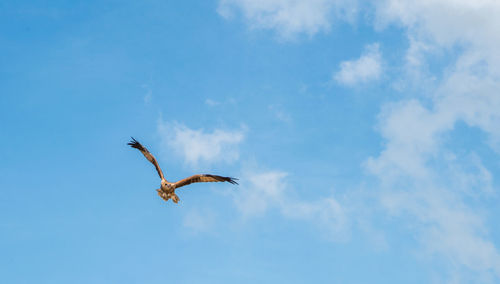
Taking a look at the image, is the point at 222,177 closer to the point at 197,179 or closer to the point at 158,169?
the point at 197,179

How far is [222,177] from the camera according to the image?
32.6 metres

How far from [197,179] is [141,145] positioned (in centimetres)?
527

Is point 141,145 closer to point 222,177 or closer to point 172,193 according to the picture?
point 172,193

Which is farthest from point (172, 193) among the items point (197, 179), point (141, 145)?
point (141, 145)

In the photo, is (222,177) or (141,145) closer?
(222,177)

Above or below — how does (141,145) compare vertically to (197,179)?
above

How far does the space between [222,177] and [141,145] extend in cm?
722

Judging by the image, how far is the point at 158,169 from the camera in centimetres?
3494

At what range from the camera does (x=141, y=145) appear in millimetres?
36062

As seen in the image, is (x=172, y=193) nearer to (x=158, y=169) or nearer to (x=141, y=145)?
(x=158, y=169)

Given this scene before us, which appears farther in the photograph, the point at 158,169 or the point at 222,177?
the point at 158,169

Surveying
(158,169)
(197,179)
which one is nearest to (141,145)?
(158,169)

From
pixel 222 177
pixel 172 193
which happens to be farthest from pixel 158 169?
pixel 222 177

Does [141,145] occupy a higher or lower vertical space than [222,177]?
higher
